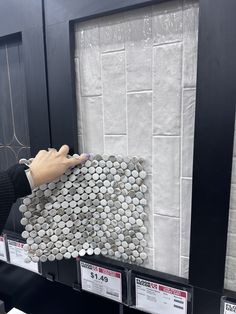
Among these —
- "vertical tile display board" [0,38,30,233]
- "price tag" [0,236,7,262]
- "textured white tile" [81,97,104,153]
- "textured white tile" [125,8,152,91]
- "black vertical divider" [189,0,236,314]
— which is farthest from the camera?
"price tag" [0,236,7,262]

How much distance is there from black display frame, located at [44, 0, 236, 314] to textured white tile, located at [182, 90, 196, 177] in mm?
35

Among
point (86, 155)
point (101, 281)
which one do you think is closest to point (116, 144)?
point (86, 155)

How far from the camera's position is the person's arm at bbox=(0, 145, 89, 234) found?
66 cm

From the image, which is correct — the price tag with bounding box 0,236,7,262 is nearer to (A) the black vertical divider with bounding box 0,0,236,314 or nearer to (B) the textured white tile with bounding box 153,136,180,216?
(A) the black vertical divider with bounding box 0,0,236,314

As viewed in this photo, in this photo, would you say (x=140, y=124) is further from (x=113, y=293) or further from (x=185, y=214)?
(x=113, y=293)

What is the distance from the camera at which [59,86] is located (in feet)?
2.44

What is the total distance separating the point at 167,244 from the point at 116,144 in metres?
0.30

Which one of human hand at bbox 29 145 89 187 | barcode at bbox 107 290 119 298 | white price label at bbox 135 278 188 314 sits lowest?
barcode at bbox 107 290 119 298

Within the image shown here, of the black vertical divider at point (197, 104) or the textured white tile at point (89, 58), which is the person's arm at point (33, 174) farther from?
the textured white tile at point (89, 58)

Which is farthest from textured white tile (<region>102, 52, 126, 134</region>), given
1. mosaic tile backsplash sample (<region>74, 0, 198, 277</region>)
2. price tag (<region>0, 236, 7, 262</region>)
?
price tag (<region>0, 236, 7, 262</region>)

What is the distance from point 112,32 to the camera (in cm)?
68

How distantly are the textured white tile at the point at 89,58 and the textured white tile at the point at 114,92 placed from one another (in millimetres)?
22

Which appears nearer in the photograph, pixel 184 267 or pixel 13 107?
pixel 184 267

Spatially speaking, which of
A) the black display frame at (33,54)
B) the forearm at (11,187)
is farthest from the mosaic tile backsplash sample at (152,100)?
the forearm at (11,187)
